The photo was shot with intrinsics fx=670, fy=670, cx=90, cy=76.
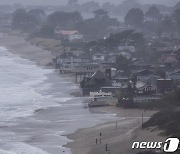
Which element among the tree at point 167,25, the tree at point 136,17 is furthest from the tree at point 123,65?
the tree at point 136,17

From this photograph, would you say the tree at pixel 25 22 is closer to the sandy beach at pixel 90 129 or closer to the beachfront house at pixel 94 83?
the beachfront house at pixel 94 83

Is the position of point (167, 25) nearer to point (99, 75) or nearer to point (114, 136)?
Answer: point (99, 75)

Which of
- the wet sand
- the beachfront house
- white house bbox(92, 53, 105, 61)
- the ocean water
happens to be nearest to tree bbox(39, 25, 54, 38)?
white house bbox(92, 53, 105, 61)

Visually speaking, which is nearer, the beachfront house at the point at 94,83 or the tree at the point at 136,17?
the beachfront house at the point at 94,83

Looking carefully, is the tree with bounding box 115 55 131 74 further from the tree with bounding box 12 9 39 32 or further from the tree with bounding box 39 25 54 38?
the tree with bounding box 12 9 39 32

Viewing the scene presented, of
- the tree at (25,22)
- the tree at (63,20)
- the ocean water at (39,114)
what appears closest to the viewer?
the ocean water at (39,114)

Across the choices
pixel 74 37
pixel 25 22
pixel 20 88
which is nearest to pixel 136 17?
pixel 74 37

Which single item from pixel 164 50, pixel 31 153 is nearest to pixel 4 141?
pixel 31 153

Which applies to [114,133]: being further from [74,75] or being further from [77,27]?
[77,27]
